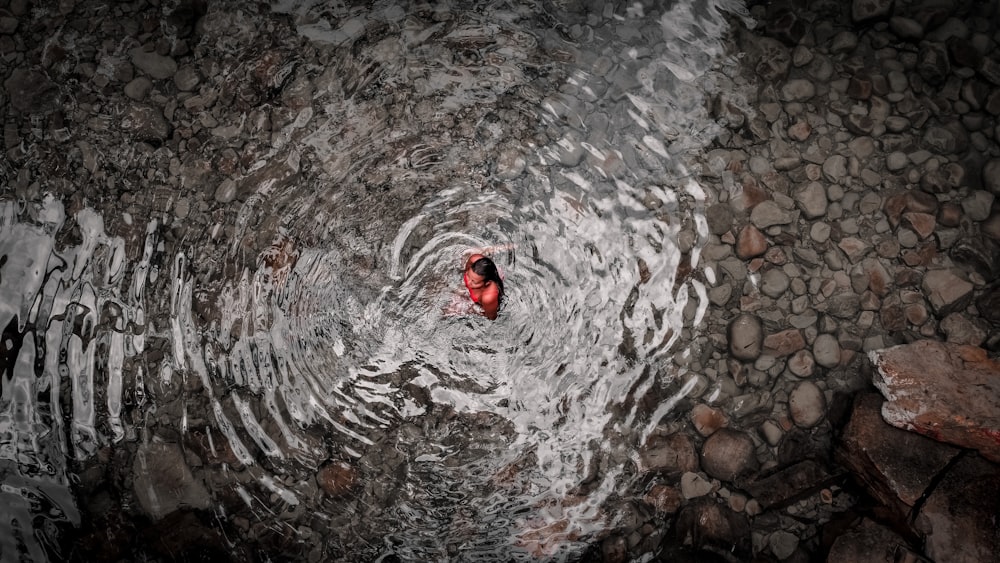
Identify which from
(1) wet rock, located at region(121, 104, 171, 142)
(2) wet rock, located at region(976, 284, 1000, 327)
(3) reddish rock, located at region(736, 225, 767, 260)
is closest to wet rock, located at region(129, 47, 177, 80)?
(1) wet rock, located at region(121, 104, 171, 142)

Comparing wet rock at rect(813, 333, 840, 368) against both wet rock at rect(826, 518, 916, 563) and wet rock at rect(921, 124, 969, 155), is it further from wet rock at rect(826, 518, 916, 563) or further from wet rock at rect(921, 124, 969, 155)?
wet rock at rect(921, 124, 969, 155)

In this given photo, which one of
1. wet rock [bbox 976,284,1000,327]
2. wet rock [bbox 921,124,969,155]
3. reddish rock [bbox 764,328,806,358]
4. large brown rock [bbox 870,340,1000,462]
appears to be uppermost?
wet rock [bbox 921,124,969,155]

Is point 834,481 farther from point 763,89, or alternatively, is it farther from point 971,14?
point 971,14

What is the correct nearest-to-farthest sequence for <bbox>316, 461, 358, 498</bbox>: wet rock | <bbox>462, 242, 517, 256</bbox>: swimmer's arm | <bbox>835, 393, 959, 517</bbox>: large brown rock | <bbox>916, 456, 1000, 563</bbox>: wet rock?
<bbox>916, 456, 1000, 563</bbox>: wet rock
<bbox>835, 393, 959, 517</bbox>: large brown rock
<bbox>316, 461, 358, 498</bbox>: wet rock
<bbox>462, 242, 517, 256</bbox>: swimmer's arm

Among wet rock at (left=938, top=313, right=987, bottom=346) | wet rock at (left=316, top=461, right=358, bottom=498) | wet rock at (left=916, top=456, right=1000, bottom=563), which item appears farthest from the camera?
wet rock at (left=316, top=461, right=358, bottom=498)

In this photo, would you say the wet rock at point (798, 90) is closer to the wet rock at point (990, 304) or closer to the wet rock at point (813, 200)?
the wet rock at point (813, 200)

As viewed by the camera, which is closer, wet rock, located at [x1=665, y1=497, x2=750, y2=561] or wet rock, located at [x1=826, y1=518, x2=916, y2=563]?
wet rock, located at [x1=826, y1=518, x2=916, y2=563]

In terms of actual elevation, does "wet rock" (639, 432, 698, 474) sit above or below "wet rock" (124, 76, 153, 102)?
below

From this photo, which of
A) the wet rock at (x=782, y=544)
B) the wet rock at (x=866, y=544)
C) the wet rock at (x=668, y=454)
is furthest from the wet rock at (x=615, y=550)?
the wet rock at (x=866, y=544)
